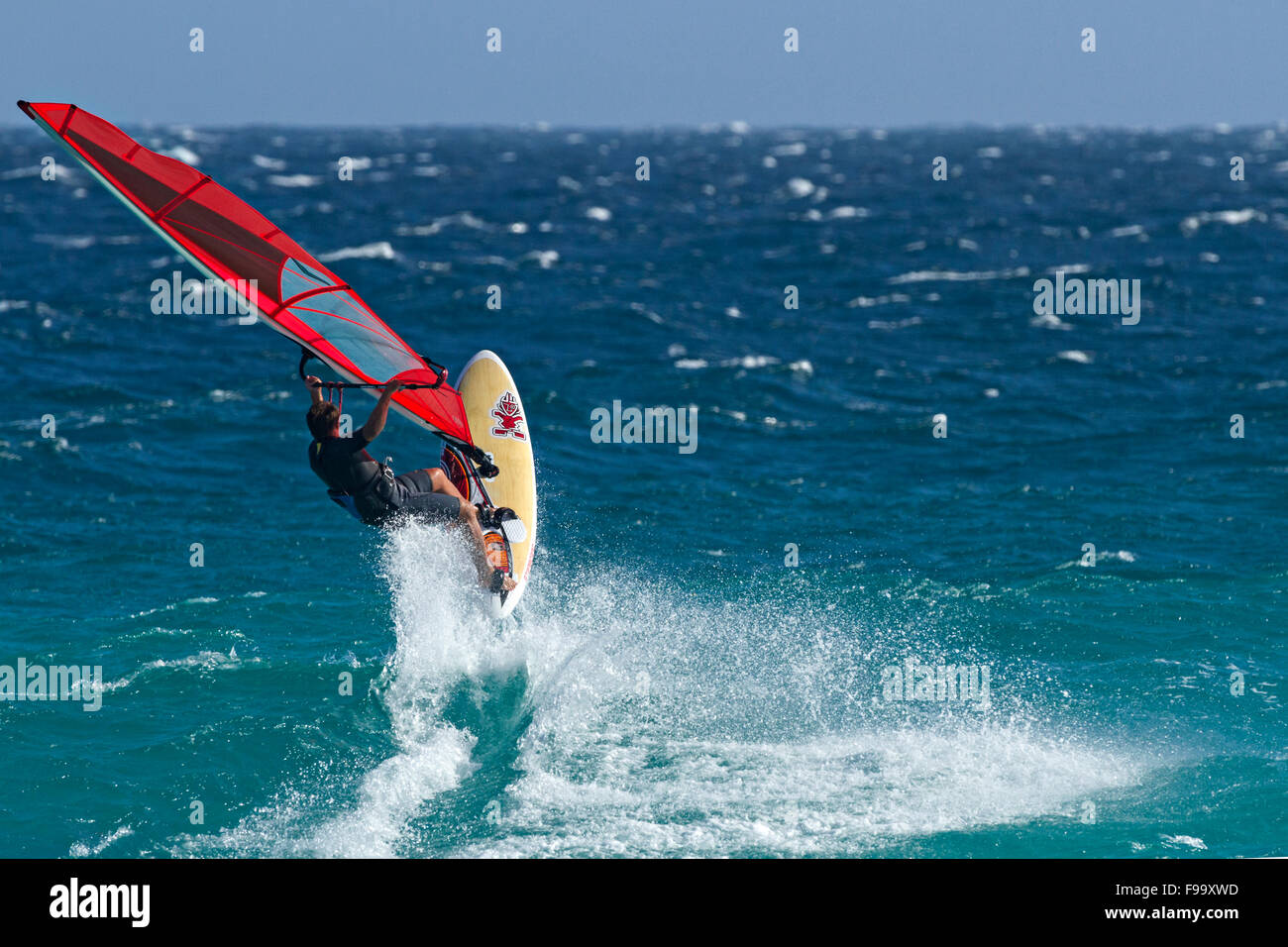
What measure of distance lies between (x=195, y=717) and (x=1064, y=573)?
11387mm

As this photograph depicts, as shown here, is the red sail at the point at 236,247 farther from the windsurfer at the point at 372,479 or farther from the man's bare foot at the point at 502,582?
the man's bare foot at the point at 502,582

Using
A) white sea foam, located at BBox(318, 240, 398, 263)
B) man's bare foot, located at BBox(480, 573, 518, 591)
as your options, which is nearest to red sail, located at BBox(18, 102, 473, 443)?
man's bare foot, located at BBox(480, 573, 518, 591)

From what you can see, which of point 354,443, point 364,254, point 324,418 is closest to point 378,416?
point 354,443

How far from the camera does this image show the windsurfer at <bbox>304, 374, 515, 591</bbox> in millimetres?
13023

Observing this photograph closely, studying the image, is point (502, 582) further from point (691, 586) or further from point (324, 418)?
point (691, 586)

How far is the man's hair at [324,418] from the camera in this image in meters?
13.1

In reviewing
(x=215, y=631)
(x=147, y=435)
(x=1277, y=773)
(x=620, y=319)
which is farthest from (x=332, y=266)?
(x=1277, y=773)

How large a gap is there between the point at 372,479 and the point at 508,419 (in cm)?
317

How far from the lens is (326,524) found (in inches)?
822

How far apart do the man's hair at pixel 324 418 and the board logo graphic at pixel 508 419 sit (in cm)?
338

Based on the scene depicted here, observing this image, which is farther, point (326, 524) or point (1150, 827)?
point (326, 524)

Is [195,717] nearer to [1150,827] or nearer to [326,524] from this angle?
[326,524]
